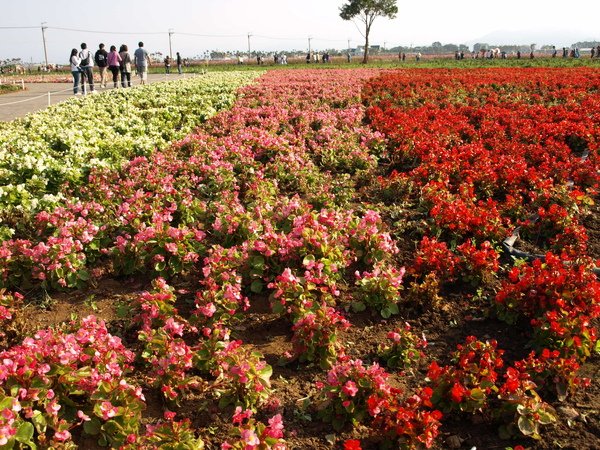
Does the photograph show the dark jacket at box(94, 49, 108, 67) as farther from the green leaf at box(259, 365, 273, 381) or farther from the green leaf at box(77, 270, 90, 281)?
the green leaf at box(259, 365, 273, 381)

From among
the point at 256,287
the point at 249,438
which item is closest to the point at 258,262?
the point at 256,287

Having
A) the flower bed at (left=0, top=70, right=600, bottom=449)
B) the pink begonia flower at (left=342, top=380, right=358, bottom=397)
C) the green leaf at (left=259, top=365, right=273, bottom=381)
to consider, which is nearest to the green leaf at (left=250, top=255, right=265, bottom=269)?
the flower bed at (left=0, top=70, right=600, bottom=449)

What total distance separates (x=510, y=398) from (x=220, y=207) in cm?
384

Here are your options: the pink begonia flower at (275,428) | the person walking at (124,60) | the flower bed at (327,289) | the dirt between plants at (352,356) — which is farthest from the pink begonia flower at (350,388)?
the person walking at (124,60)

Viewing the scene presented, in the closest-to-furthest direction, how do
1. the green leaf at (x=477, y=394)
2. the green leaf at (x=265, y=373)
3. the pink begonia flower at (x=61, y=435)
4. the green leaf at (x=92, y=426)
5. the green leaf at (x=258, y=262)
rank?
the pink begonia flower at (x=61, y=435) → the green leaf at (x=92, y=426) → the green leaf at (x=477, y=394) → the green leaf at (x=265, y=373) → the green leaf at (x=258, y=262)

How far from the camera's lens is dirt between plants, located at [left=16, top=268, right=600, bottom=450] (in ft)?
11.1

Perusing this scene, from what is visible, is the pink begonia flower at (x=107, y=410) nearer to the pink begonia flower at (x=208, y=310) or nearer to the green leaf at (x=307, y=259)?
the pink begonia flower at (x=208, y=310)

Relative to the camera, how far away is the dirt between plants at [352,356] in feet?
11.1

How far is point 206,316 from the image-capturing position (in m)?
4.31

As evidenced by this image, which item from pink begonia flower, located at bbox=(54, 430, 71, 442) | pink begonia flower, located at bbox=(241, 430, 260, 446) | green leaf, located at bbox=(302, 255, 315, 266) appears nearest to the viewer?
pink begonia flower, located at bbox=(241, 430, 260, 446)

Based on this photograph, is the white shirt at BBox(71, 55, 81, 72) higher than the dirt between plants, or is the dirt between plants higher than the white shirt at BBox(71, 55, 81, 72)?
the white shirt at BBox(71, 55, 81, 72)

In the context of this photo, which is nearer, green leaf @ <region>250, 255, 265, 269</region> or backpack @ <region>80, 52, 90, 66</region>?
green leaf @ <region>250, 255, 265, 269</region>

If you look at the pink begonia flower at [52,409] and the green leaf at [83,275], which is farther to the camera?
the green leaf at [83,275]

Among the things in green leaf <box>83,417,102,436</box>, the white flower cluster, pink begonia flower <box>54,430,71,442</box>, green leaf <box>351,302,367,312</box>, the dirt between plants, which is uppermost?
the white flower cluster
